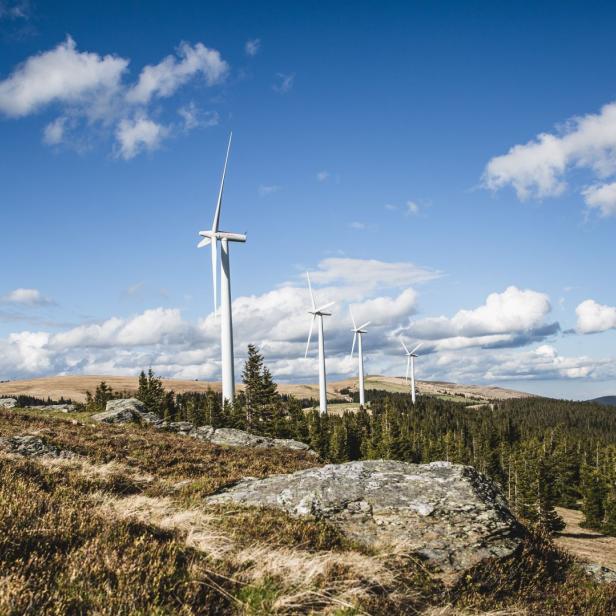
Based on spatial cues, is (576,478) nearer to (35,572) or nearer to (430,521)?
(430,521)

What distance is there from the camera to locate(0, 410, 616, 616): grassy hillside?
6.00 meters

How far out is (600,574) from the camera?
12.5m

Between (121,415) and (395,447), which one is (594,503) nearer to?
(395,447)

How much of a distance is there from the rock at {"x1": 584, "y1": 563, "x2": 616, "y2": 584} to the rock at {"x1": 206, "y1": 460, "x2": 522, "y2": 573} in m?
2.97

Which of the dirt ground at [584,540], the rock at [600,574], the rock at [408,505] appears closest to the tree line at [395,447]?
the dirt ground at [584,540]

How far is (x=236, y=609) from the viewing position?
6.23 metres

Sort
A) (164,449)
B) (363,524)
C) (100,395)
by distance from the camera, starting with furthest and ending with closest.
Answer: (100,395) < (164,449) < (363,524)

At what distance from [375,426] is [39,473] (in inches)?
4053

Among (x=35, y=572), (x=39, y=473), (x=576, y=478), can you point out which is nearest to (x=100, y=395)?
(x=39, y=473)

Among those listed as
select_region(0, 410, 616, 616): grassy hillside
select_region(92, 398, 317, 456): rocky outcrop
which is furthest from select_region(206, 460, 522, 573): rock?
select_region(92, 398, 317, 456): rocky outcrop

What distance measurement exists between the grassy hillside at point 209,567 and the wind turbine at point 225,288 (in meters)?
58.9

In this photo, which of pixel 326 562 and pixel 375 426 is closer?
pixel 326 562

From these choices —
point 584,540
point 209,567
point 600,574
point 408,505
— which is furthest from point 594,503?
point 209,567

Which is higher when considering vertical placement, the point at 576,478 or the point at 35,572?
the point at 35,572
